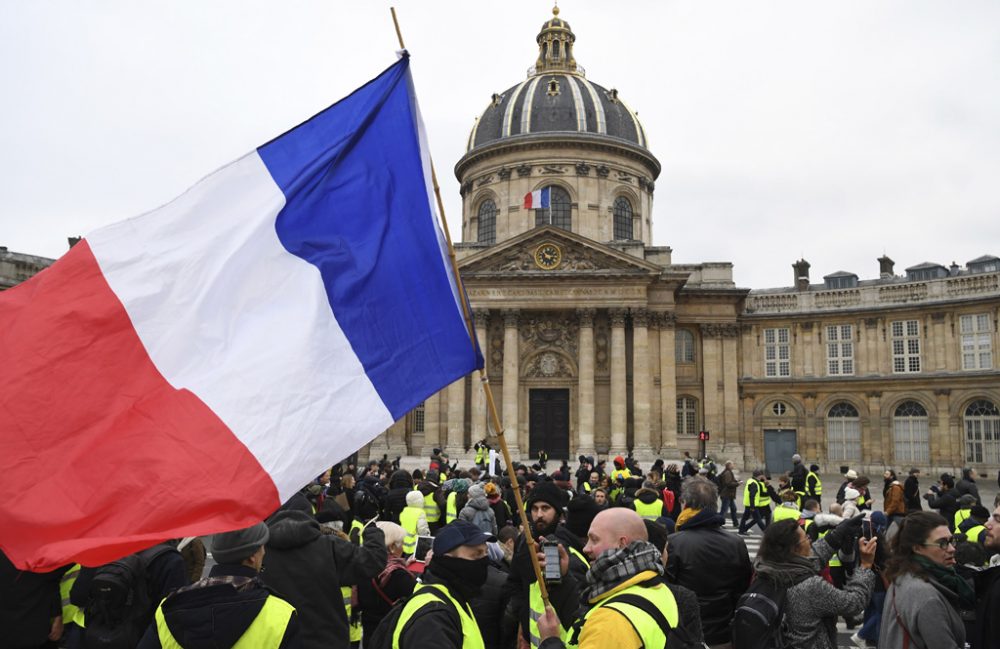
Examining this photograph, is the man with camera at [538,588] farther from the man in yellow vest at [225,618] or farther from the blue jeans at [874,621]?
the blue jeans at [874,621]

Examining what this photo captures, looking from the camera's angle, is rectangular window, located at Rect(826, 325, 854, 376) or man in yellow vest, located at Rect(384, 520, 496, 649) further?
rectangular window, located at Rect(826, 325, 854, 376)

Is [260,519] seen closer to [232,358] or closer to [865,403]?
[232,358]

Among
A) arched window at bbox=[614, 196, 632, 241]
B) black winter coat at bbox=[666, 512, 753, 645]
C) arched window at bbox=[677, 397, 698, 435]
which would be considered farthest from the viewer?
arched window at bbox=[614, 196, 632, 241]

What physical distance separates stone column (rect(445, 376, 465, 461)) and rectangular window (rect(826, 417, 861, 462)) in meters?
20.7

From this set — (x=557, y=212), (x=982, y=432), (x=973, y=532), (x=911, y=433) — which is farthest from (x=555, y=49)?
(x=973, y=532)

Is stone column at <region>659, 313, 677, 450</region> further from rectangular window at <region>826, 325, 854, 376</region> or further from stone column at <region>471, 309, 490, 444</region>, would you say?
rectangular window at <region>826, 325, 854, 376</region>

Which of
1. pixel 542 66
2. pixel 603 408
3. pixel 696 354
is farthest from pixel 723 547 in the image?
pixel 542 66

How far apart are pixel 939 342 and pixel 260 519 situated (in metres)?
47.3

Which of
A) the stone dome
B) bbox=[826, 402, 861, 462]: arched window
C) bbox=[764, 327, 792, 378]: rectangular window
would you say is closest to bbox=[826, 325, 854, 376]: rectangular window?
bbox=[826, 402, 861, 462]: arched window

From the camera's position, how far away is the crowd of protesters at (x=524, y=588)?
4047 mm

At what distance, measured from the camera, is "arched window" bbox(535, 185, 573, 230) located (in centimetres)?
5034

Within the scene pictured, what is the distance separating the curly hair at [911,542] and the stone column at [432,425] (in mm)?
38186

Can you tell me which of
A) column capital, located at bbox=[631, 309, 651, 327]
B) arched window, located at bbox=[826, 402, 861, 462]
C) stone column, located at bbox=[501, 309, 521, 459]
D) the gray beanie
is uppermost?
column capital, located at bbox=[631, 309, 651, 327]

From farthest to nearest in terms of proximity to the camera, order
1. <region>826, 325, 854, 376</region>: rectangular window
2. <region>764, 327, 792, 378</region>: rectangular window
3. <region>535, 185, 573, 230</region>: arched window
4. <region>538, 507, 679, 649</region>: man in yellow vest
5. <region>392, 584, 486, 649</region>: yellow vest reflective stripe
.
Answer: <region>535, 185, 573, 230</region>: arched window → <region>764, 327, 792, 378</region>: rectangular window → <region>826, 325, 854, 376</region>: rectangular window → <region>392, 584, 486, 649</region>: yellow vest reflective stripe → <region>538, 507, 679, 649</region>: man in yellow vest
